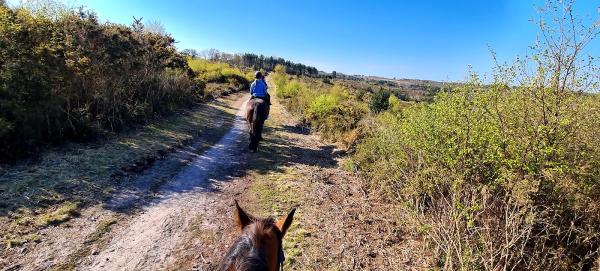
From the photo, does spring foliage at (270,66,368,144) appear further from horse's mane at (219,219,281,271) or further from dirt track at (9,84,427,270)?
horse's mane at (219,219,281,271)

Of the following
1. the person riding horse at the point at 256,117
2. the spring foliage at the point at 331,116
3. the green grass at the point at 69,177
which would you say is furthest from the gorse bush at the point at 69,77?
the spring foliage at the point at 331,116

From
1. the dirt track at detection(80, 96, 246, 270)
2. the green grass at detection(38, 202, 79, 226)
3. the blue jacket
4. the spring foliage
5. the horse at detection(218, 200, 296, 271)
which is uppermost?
the blue jacket

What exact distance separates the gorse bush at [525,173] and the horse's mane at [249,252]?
8.82ft

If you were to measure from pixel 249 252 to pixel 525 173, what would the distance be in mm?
4029

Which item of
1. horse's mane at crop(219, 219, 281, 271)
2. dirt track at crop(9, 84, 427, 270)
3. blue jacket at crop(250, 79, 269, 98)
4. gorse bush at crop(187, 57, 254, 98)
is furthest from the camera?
gorse bush at crop(187, 57, 254, 98)

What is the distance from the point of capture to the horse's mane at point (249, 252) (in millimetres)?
2170

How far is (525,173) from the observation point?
4.80 metres

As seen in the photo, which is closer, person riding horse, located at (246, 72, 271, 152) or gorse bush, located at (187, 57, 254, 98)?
person riding horse, located at (246, 72, 271, 152)

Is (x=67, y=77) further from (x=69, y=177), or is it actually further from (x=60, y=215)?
(x=60, y=215)

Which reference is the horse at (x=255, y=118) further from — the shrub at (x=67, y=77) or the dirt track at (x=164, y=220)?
the shrub at (x=67, y=77)

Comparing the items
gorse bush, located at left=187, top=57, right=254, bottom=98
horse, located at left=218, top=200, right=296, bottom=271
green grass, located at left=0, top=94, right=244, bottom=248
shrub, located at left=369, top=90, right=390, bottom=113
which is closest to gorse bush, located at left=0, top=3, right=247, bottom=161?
green grass, located at left=0, top=94, right=244, bottom=248

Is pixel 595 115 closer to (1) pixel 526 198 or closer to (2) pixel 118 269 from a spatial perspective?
(1) pixel 526 198

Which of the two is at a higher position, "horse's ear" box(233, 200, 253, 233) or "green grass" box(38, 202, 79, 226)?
"horse's ear" box(233, 200, 253, 233)

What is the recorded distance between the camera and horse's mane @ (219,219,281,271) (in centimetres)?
217
